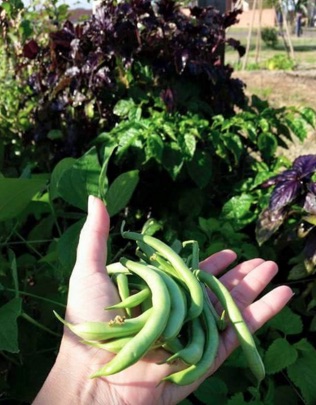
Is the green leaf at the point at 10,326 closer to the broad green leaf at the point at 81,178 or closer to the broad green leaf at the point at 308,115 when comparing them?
the broad green leaf at the point at 81,178

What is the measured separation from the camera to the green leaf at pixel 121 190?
165cm

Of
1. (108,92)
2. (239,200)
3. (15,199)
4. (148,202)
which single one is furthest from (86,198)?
(108,92)

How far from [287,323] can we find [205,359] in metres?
0.65

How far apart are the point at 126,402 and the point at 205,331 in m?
0.24

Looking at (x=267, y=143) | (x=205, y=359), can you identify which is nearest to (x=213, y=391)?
(x=205, y=359)

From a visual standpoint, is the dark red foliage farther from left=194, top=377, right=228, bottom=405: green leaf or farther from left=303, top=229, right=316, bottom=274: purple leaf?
left=194, top=377, right=228, bottom=405: green leaf

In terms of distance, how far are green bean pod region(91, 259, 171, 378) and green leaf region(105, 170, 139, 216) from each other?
384 mm

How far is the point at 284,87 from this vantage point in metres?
9.52

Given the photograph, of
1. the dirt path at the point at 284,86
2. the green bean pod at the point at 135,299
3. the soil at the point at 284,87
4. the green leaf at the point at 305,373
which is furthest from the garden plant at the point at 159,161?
the dirt path at the point at 284,86

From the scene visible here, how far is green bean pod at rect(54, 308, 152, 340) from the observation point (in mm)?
1179

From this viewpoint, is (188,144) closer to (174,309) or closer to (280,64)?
(174,309)

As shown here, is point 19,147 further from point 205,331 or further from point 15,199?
point 205,331

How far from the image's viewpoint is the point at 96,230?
1453 mm

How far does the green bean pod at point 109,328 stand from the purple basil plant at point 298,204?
0.88 meters
